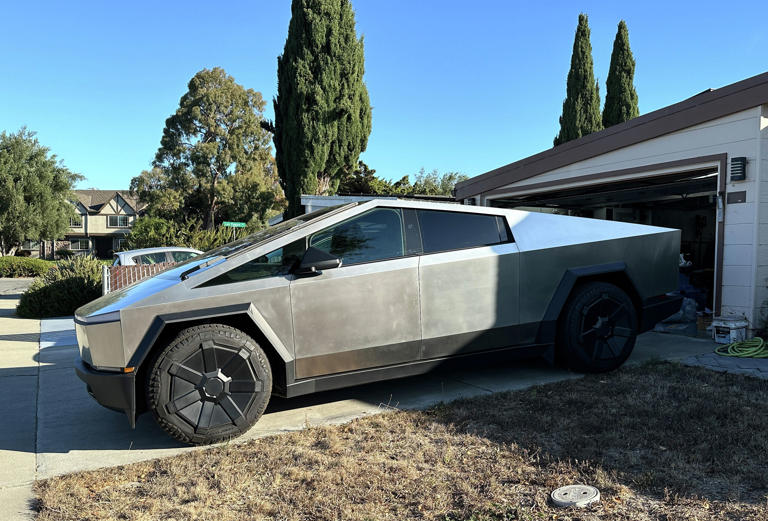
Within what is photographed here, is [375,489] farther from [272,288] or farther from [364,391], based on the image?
[364,391]

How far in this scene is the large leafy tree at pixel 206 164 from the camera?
37.3 m

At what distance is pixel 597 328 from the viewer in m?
4.70

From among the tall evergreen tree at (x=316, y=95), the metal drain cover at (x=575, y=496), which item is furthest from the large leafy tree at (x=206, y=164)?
the metal drain cover at (x=575, y=496)

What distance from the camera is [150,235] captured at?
1578 centimetres

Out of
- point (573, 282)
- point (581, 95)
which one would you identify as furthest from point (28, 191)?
point (573, 282)

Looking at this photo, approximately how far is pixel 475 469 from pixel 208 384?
1.69 m

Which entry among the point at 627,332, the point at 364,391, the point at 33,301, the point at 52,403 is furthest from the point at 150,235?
the point at 627,332

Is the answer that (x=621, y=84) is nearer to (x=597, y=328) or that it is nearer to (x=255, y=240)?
(x=597, y=328)

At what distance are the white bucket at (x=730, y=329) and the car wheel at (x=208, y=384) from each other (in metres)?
5.22

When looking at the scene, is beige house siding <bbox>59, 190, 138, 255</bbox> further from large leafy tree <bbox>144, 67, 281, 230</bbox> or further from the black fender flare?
the black fender flare

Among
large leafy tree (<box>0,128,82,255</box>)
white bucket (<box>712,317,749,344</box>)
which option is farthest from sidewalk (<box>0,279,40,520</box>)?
large leafy tree (<box>0,128,82,255</box>)

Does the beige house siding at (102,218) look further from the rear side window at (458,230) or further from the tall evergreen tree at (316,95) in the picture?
the rear side window at (458,230)

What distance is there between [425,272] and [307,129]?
635 inches

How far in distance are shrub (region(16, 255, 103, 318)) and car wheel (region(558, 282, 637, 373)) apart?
32.5 feet
